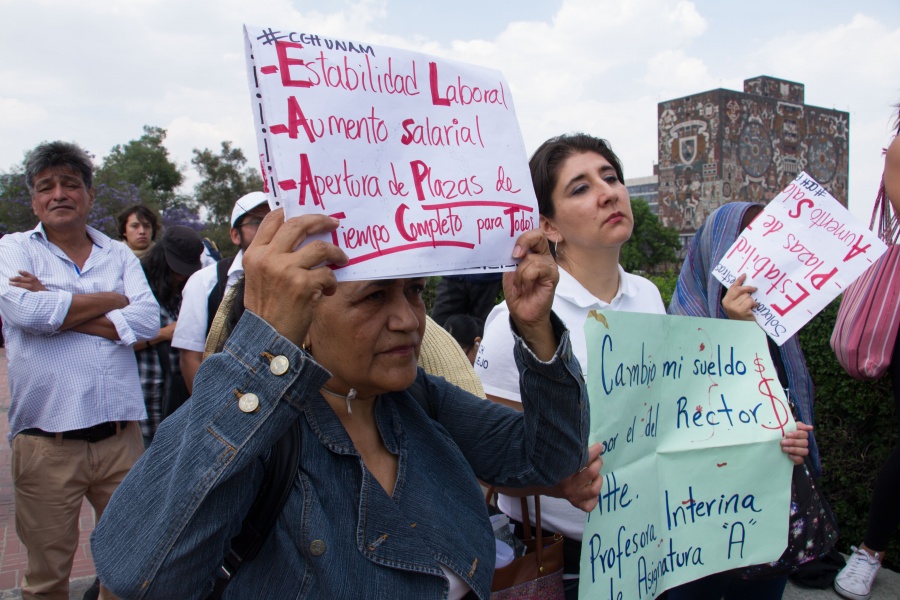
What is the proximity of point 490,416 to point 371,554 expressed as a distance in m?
0.55

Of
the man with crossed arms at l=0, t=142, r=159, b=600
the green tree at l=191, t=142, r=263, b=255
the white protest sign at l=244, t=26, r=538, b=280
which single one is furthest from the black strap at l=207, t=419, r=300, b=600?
the green tree at l=191, t=142, r=263, b=255

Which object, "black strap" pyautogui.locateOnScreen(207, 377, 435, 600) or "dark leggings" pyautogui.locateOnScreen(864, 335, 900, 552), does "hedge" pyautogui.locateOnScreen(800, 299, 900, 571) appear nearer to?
"dark leggings" pyautogui.locateOnScreen(864, 335, 900, 552)

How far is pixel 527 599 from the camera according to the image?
1760 millimetres

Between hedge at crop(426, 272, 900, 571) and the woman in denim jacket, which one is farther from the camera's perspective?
hedge at crop(426, 272, 900, 571)

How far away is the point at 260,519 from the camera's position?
1191mm

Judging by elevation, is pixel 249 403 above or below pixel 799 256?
below

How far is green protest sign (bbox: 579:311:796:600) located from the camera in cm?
168

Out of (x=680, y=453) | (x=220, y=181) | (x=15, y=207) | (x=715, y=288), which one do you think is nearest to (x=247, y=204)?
(x=715, y=288)

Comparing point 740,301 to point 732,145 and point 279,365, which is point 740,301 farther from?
point 732,145

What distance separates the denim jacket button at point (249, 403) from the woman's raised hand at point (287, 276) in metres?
0.12

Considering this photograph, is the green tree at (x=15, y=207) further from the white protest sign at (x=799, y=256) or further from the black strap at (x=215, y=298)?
the white protest sign at (x=799, y=256)

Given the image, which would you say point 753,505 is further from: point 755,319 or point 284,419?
point 284,419

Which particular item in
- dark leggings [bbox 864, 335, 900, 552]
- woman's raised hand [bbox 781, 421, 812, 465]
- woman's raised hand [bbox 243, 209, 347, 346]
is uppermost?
woman's raised hand [bbox 243, 209, 347, 346]

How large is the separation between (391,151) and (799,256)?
1.73 meters
